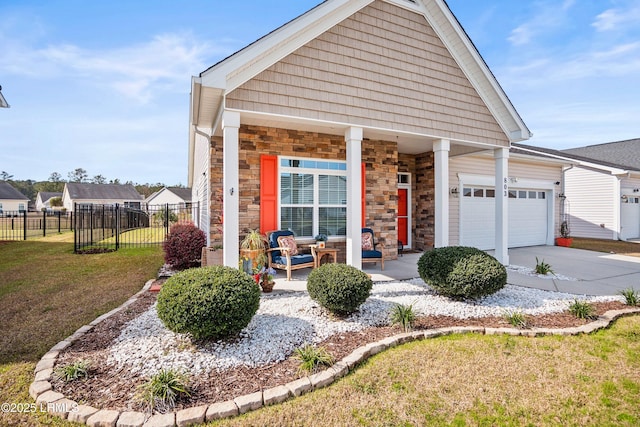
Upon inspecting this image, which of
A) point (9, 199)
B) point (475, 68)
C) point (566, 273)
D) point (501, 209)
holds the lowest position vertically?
point (566, 273)

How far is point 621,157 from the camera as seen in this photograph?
21.2 meters

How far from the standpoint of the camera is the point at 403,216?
10617 mm

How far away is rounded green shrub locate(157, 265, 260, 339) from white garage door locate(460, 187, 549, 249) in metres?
9.16

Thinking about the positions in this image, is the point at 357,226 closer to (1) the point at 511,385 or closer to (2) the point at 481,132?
(1) the point at 511,385

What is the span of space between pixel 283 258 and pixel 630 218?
63.0 feet

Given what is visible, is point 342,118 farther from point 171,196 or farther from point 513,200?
point 171,196

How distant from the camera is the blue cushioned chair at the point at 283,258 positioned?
6356mm

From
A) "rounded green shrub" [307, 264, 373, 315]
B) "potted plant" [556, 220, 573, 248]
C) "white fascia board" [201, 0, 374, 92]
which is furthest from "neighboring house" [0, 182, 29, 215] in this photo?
"potted plant" [556, 220, 573, 248]

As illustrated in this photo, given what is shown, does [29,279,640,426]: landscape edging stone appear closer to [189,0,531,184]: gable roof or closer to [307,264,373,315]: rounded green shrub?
[307,264,373,315]: rounded green shrub

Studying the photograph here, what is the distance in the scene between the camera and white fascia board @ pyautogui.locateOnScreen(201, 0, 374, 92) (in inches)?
196

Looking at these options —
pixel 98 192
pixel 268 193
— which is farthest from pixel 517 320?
pixel 98 192

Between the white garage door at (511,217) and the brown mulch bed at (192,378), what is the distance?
22.7 feet

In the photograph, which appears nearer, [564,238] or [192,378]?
[192,378]

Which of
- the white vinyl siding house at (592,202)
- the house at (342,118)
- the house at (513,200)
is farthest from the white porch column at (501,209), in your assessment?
the white vinyl siding house at (592,202)
